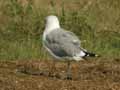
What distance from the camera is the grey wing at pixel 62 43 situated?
8.74 meters

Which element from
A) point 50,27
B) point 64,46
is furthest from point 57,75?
point 50,27

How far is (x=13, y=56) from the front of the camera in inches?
428

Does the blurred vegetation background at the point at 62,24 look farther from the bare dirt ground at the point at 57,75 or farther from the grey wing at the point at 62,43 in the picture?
the grey wing at the point at 62,43

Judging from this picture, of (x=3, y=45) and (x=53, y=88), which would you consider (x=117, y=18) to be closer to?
(x=3, y=45)

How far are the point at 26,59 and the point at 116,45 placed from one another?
8.47 feet

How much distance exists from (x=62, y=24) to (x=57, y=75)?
4072 mm

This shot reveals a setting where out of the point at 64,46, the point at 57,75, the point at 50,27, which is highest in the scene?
the point at 50,27

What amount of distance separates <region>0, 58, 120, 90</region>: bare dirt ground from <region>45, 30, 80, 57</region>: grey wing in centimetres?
36

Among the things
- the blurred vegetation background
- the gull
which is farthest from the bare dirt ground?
the blurred vegetation background

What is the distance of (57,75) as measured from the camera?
8.98 meters

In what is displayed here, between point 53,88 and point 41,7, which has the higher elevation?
point 41,7


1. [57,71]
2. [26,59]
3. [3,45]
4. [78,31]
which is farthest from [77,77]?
[78,31]

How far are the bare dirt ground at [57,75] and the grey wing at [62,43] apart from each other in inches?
14.3

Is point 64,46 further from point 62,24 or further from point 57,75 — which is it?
point 62,24
